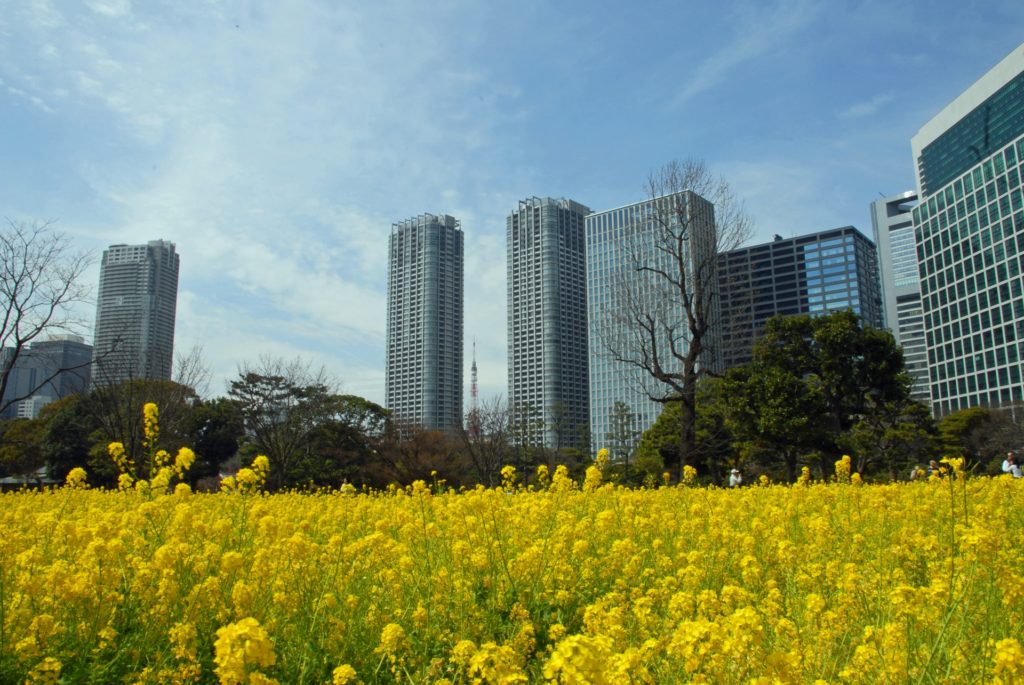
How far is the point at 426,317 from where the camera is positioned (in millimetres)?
64375

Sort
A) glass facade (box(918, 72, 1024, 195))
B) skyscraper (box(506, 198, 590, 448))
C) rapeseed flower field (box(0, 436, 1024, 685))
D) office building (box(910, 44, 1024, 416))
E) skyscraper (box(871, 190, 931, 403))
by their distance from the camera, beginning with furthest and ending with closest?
1. skyscraper (box(871, 190, 931, 403))
2. glass facade (box(918, 72, 1024, 195))
3. office building (box(910, 44, 1024, 416))
4. skyscraper (box(506, 198, 590, 448))
5. rapeseed flower field (box(0, 436, 1024, 685))

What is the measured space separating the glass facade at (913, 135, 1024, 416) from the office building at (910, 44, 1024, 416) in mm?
104

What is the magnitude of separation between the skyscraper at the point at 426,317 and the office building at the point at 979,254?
54.4 m

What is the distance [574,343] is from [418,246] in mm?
19814

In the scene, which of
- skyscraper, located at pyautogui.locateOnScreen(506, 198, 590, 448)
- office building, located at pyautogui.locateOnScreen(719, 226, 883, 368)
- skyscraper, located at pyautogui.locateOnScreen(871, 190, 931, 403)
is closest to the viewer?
skyscraper, located at pyautogui.locateOnScreen(506, 198, 590, 448)

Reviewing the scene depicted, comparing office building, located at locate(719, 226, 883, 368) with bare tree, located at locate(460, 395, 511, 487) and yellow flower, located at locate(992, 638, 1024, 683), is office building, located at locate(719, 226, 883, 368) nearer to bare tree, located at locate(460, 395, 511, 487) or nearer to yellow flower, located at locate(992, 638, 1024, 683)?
bare tree, located at locate(460, 395, 511, 487)

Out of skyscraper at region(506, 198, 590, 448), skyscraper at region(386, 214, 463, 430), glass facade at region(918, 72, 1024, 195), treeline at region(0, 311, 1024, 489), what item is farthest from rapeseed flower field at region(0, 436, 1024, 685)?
glass facade at region(918, 72, 1024, 195)

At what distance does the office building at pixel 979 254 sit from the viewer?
70.7 metres

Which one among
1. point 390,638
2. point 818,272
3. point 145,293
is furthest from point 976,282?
point 390,638

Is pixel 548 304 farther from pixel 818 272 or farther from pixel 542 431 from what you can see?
pixel 818 272

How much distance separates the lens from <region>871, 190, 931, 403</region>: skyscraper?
140250mm

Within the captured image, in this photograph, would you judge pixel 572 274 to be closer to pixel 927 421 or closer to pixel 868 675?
pixel 927 421

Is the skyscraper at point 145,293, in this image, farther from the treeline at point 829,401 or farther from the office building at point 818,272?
the office building at point 818,272

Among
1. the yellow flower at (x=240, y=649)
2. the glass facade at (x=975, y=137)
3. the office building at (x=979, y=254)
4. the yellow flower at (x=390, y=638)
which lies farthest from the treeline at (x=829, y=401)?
the glass facade at (x=975, y=137)
